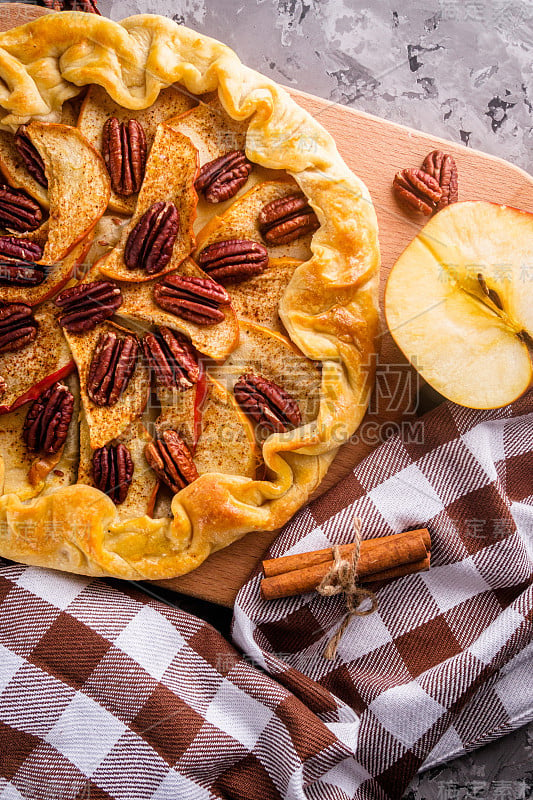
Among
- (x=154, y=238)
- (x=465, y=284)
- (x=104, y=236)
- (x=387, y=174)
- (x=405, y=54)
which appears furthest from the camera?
(x=405, y=54)

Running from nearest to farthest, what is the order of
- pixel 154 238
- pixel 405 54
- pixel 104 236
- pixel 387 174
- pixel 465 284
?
pixel 465 284, pixel 154 238, pixel 104 236, pixel 387 174, pixel 405 54

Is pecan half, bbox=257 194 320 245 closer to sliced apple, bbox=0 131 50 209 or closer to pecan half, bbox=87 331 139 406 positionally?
pecan half, bbox=87 331 139 406

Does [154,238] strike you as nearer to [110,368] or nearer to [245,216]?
[245,216]

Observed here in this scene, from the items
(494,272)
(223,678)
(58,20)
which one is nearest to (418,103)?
(494,272)

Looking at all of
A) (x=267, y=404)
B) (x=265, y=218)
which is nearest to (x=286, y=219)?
(x=265, y=218)

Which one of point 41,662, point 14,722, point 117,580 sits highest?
point 117,580

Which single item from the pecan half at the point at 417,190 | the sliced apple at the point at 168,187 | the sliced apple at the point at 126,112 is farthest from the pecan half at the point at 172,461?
the pecan half at the point at 417,190

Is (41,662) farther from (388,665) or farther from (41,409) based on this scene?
(388,665)
